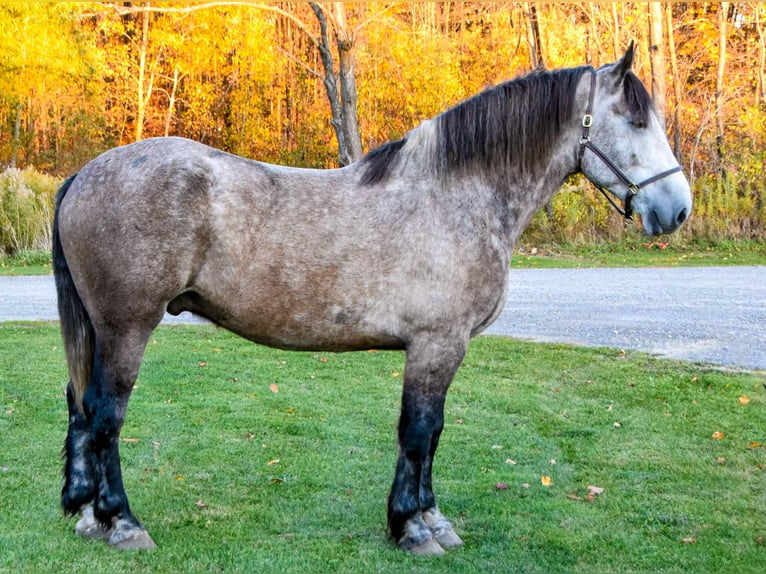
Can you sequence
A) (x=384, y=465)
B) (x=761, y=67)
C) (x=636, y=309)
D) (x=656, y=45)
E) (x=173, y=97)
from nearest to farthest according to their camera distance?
(x=384, y=465) → (x=636, y=309) → (x=656, y=45) → (x=761, y=67) → (x=173, y=97)

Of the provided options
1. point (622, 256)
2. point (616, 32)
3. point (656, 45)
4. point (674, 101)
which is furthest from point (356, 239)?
point (674, 101)

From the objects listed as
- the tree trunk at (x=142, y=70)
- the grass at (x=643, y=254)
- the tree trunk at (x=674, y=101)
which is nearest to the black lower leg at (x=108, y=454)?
the grass at (x=643, y=254)

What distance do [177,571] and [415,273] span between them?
1772 mm

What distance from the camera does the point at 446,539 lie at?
12.9 feet

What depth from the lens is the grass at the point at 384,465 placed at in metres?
3.78

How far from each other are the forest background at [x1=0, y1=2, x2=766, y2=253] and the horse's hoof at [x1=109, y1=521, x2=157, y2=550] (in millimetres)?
14333

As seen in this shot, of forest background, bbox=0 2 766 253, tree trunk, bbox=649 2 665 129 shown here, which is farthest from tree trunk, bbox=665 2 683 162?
tree trunk, bbox=649 2 665 129

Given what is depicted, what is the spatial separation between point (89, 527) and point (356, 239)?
199cm

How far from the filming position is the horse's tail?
3830 millimetres

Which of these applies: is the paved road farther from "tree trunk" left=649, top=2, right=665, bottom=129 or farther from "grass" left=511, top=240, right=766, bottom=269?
"tree trunk" left=649, top=2, right=665, bottom=129

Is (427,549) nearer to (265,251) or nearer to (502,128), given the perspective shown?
(265,251)

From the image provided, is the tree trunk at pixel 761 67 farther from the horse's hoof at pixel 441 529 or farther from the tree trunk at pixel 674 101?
the horse's hoof at pixel 441 529

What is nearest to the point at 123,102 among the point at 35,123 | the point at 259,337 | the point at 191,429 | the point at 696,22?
the point at 35,123

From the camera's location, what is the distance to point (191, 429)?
5777 mm
